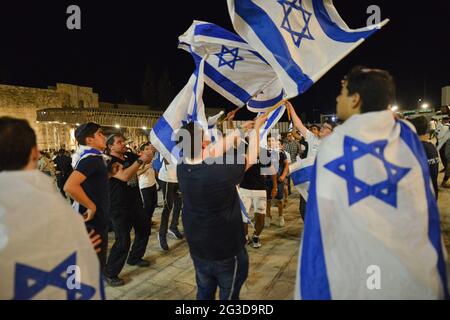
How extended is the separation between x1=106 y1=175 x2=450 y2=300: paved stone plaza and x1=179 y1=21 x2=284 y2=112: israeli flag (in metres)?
2.36

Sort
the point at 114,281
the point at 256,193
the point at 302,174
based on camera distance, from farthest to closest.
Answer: the point at 256,193, the point at 114,281, the point at 302,174

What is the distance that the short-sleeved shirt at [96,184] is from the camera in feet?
10.5

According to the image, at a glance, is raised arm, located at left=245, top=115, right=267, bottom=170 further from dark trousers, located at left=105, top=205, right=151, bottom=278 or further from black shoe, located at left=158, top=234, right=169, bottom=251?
black shoe, located at left=158, top=234, right=169, bottom=251

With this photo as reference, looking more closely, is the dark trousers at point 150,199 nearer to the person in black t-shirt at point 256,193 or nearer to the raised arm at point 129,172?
the raised arm at point 129,172

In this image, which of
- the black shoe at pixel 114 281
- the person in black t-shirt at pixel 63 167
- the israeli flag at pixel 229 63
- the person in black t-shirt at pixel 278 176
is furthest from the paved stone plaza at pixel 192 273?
the israeli flag at pixel 229 63

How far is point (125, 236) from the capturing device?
4.13 meters

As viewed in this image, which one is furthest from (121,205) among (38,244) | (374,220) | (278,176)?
(278,176)

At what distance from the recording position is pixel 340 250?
168 centimetres

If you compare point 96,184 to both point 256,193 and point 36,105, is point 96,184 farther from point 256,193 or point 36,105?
point 36,105

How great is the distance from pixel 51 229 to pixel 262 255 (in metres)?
3.68

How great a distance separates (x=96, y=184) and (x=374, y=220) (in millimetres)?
2734

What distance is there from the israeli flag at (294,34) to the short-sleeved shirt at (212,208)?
4.53 feet

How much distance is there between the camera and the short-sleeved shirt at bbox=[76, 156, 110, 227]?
10.5 ft

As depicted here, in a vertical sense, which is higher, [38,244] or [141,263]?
[38,244]
